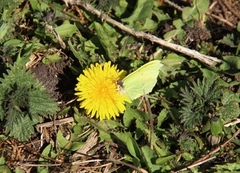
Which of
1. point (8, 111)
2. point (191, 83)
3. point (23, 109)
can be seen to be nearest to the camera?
point (8, 111)

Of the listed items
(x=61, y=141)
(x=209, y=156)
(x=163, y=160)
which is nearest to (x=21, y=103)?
(x=61, y=141)

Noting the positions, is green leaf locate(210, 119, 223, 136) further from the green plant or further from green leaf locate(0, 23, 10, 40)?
green leaf locate(0, 23, 10, 40)

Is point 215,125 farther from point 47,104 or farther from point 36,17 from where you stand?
point 36,17

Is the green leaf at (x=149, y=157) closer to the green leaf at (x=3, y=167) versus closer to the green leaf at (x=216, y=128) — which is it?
the green leaf at (x=216, y=128)

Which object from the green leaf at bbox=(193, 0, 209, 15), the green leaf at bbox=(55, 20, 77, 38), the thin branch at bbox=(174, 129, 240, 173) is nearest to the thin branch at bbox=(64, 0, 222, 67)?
the green leaf at bbox=(55, 20, 77, 38)

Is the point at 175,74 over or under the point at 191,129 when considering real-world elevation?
over

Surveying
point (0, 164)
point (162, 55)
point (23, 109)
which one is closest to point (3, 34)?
point (23, 109)

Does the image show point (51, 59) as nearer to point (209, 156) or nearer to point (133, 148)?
point (133, 148)
